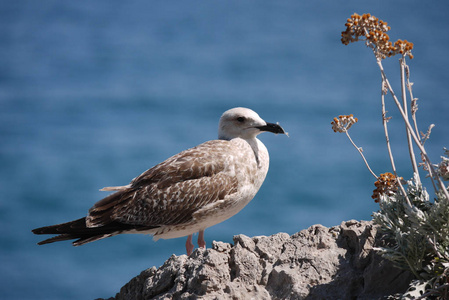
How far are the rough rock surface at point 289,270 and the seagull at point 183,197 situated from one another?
1.09 meters

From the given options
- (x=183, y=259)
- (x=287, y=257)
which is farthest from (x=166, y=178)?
(x=287, y=257)

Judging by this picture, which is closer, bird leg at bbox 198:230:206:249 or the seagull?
the seagull

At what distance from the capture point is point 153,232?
8.70 meters

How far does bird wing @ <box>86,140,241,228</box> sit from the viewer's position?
8391 millimetres

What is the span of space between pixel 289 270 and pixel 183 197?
2317 millimetres

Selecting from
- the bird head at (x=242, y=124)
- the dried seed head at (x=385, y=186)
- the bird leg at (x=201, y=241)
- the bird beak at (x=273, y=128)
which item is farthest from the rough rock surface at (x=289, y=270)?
the bird head at (x=242, y=124)

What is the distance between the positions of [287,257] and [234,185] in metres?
1.73

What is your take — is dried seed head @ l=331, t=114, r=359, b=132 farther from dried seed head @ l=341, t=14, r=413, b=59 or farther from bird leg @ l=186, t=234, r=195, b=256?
bird leg @ l=186, t=234, r=195, b=256

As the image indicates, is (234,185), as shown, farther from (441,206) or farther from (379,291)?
(441,206)

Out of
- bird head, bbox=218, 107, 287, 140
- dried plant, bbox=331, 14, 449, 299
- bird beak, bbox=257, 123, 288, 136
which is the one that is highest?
bird head, bbox=218, 107, 287, 140

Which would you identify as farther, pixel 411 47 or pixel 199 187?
pixel 199 187

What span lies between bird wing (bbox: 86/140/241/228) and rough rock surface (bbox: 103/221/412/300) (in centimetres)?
114

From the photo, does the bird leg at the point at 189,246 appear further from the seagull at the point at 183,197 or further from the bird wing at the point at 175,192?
the bird wing at the point at 175,192

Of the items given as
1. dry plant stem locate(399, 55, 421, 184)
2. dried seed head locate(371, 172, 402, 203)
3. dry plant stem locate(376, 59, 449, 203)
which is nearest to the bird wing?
dried seed head locate(371, 172, 402, 203)
